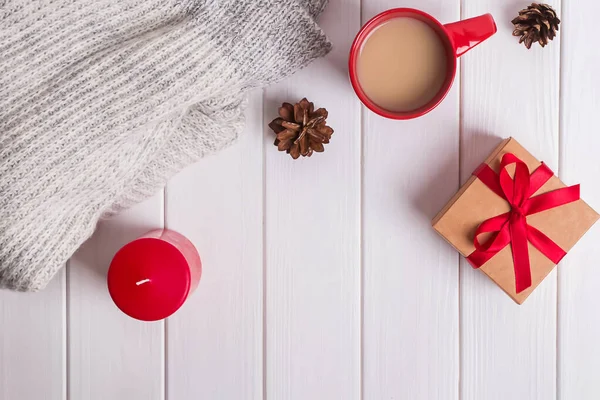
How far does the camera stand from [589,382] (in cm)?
68

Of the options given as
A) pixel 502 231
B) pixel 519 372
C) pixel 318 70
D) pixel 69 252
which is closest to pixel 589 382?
pixel 519 372

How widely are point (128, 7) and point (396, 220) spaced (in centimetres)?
38

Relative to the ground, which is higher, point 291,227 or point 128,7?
point 128,7

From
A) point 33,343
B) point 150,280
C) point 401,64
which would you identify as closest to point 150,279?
point 150,280

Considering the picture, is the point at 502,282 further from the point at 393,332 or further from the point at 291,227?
the point at 291,227

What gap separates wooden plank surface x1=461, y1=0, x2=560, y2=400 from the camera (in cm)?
66

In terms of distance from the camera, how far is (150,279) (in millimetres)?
570

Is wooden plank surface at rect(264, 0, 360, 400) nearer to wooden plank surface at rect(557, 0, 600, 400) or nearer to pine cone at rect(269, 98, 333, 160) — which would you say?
pine cone at rect(269, 98, 333, 160)

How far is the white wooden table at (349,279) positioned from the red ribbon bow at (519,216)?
0.14 ft

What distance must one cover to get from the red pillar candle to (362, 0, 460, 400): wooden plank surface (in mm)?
232

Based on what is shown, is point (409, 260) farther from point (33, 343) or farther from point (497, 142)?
point (33, 343)

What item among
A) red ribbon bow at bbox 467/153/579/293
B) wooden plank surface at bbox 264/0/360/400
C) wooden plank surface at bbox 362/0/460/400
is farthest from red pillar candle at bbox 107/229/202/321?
red ribbon bow at bbox 467/153/579/293

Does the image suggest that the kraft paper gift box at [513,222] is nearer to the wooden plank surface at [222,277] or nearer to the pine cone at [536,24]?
the pine cone at [536,24]

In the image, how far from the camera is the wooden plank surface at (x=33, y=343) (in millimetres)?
671
